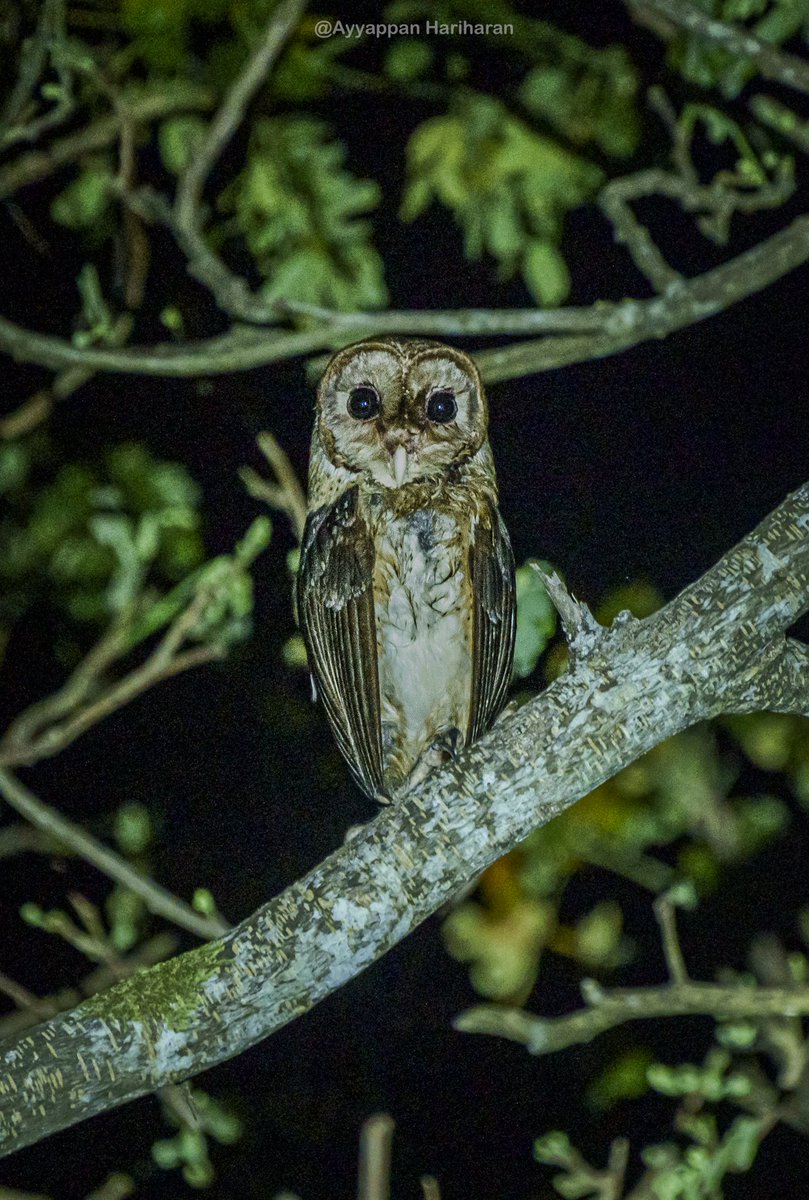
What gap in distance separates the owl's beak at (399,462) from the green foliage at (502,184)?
12.6 inches

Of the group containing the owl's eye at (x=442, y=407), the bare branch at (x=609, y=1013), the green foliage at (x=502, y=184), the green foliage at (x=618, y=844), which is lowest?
the bare branch at (x=609, y=1013)

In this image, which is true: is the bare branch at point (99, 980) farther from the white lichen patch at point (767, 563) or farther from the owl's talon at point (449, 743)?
the white lichen patch at point (767, 563)

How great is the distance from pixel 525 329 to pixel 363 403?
25 cm

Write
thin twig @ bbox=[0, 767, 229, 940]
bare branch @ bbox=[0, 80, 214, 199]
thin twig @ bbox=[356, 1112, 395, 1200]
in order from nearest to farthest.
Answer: thin twig @ bbox=[356, 1112, 395, 1200] < thin twig @ bbox=[0, 767, 229, 940] < bare branch @ bbox=[0, 80, 214, 199]

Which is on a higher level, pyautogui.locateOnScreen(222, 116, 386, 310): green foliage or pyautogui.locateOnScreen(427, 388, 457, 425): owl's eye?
pyautogui.locateOnScreen(222, 116, 386, 310): green foliage

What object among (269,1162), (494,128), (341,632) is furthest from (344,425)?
(269,1162)

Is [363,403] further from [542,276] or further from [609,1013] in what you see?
[609,1013]

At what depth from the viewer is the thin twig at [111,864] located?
49.3 inches

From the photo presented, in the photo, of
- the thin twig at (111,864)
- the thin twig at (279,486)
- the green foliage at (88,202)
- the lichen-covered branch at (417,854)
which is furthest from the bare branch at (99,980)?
the green foliage at (88,202)

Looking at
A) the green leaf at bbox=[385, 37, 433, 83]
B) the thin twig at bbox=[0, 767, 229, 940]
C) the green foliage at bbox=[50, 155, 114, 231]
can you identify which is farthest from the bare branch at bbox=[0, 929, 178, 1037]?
the green leaf at bbox=[385, 37, 433, 83]

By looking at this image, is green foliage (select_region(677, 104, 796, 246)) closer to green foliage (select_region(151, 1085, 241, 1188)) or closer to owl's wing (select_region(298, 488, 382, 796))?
owl's wing (select_region(298, 488, 382, 796))

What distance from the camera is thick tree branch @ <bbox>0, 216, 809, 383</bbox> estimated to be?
1279 millimetres

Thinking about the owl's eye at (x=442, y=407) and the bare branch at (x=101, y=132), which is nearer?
the owl's eye at (x=442, y=407)

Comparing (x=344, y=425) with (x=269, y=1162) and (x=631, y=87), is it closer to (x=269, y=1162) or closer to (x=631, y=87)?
(x=631, y=87)
